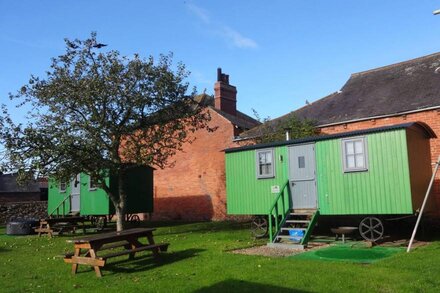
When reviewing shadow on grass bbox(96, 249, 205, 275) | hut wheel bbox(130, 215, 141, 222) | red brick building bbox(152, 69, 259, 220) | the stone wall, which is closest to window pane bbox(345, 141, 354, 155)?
shadow on grass bbox(96, 249, 205, 275)

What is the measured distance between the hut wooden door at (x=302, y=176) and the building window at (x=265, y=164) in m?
0.74

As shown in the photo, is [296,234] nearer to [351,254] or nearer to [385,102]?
[351,254]

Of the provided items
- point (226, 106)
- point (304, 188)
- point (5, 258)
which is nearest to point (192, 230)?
point (304, 188)

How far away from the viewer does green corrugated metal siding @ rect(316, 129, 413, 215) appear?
1194 centimetres

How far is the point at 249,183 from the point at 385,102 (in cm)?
671

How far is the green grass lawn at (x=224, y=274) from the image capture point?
7.50 metres

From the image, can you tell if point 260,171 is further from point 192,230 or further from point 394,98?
point 394,98

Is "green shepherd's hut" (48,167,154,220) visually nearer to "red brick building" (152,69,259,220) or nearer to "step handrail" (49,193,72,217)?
"step handrail" (49,193,72,217)

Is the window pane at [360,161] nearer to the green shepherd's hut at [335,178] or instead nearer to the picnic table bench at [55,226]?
the green shepherd's hut at [335,178]

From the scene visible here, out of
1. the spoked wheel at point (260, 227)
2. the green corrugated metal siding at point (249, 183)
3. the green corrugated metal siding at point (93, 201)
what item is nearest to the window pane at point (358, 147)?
the green corrugated metal siding at point (249, 183)

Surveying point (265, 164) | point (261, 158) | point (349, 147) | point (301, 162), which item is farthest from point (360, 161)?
point (261, 158)

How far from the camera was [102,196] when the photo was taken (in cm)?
2105

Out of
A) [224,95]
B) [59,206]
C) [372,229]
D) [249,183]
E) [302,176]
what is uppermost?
[224,95]

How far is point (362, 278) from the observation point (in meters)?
7.78
